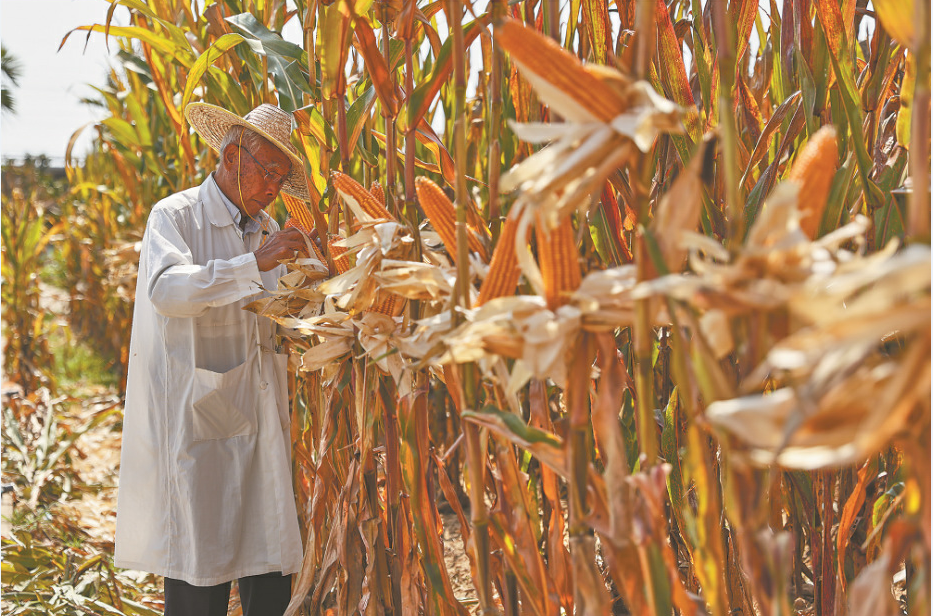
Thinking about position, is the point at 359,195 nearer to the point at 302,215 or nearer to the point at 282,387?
the point at 302,215

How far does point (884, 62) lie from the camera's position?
114 centimetres

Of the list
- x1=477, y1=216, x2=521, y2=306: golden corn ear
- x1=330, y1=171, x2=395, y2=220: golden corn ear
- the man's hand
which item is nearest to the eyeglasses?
the man's hand

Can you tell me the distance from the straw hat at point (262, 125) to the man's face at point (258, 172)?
0.02 metres

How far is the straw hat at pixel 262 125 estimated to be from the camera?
5.46 feet

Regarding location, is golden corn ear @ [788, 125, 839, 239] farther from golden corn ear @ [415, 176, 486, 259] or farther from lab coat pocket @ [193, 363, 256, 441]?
lab coat pocket @ [193, 363, 256, 441]

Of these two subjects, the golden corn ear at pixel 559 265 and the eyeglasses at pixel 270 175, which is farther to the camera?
the eyeglasses at pixel 270 175

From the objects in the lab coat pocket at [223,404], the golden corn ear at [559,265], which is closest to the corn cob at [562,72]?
the golden corn ear at [559,265]

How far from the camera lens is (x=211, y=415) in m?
1.75

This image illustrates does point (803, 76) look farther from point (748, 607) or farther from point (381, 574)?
point (381, 574)

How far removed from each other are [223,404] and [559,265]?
1.23m

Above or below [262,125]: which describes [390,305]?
below

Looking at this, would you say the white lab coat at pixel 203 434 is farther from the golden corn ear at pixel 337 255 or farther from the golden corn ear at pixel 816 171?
the golden corn ear at pixel 816 171

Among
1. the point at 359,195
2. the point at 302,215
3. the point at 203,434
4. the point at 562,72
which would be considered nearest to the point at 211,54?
the point at 302,215

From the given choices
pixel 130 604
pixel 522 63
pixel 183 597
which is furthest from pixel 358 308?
pixel 130 604
